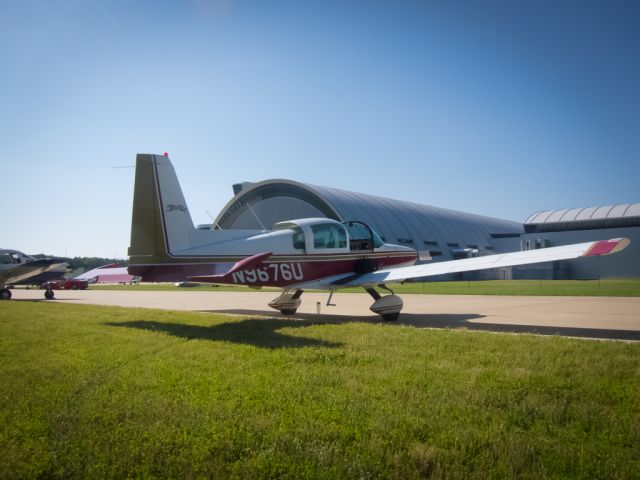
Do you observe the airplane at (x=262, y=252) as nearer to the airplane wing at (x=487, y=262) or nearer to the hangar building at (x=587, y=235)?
the airplane wing at (x=487, y=262)

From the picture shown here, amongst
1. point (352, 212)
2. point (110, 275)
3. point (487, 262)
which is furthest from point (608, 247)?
point (352, 212)

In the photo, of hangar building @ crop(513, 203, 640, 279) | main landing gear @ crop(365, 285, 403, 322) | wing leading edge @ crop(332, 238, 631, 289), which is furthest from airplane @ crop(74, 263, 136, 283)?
hangar building @ crop(513, 203, 640, 279)

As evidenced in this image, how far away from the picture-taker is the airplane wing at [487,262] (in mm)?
9820

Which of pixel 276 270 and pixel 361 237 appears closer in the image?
pixel 276 270

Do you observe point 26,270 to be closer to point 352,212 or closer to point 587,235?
point 352,212

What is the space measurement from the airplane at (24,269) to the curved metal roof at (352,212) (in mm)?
26187

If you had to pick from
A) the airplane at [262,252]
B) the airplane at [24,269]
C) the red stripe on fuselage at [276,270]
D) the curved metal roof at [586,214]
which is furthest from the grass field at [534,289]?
the curved metal roof at [586,214]

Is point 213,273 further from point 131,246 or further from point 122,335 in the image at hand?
point 122,335

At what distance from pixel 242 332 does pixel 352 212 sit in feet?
147

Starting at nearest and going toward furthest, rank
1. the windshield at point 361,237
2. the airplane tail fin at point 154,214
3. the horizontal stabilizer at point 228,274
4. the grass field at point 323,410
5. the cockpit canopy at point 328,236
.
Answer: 1. the grass field at point 323,410
2. the horizontal stabilizer at point 228,274
3. the airplane tail fin at point 154,214
4. the cockpit canopy at point 328,236
5. the windshield at point 361,237

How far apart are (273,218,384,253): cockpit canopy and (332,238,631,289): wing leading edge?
102cm

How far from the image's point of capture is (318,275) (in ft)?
44.2

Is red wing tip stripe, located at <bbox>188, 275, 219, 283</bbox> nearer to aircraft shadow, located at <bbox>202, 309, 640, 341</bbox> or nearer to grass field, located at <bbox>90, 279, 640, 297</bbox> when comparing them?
aircraft shadow, located at <bbox>202, 309, 640, 341</bbox>

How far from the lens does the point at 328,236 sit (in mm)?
13797
